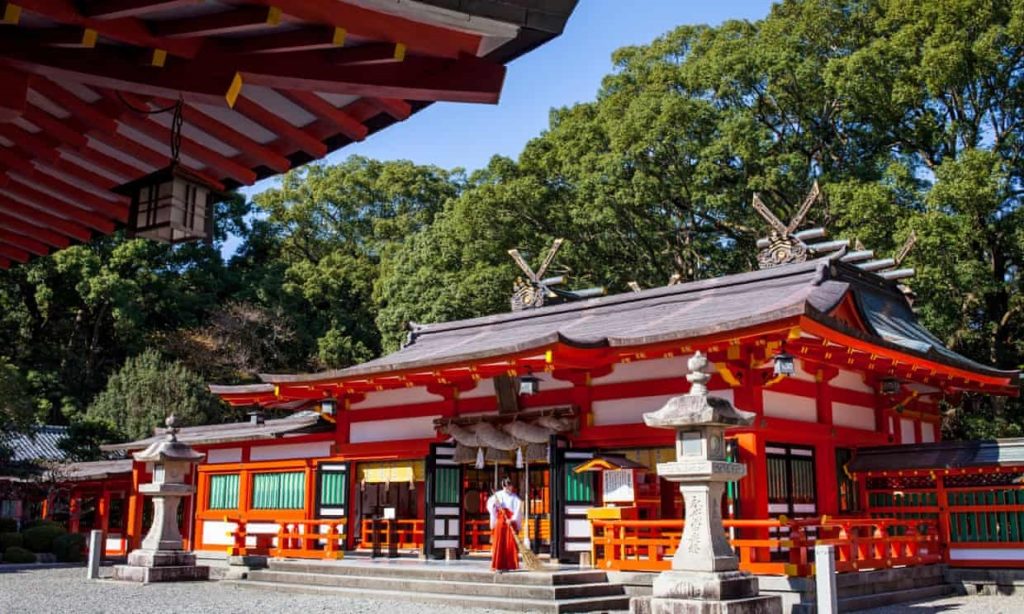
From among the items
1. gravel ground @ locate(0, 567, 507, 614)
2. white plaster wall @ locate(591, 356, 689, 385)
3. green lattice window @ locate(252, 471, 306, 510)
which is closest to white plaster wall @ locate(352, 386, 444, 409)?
green lattice window @ locate(252, 471, 306, 510)

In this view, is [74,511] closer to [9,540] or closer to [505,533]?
[9,540]

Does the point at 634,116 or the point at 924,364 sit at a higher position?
the point at 634,116

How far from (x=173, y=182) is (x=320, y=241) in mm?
43879

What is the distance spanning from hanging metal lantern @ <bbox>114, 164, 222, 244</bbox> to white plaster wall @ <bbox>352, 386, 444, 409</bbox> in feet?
41.2

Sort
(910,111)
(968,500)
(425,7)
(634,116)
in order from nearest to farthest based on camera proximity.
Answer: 1. (425,7)
2. (968,500)
3. (910,111)
4. (634,116)

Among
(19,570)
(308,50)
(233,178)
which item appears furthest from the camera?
(19,570)

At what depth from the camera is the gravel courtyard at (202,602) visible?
→ 12305 millimetres

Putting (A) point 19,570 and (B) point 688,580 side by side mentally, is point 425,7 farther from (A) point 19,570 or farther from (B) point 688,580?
(A) point 19,570

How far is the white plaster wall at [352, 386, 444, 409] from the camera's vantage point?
18391 millimetres

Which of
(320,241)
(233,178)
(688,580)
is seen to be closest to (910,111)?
(688,580)

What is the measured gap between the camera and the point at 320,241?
48.3 metres

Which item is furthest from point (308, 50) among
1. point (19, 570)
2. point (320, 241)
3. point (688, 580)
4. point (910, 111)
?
point (320, 241)

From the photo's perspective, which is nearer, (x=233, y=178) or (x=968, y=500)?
(x=233, y=178)

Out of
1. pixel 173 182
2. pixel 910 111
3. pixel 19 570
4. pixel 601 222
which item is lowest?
pixel 19 570
